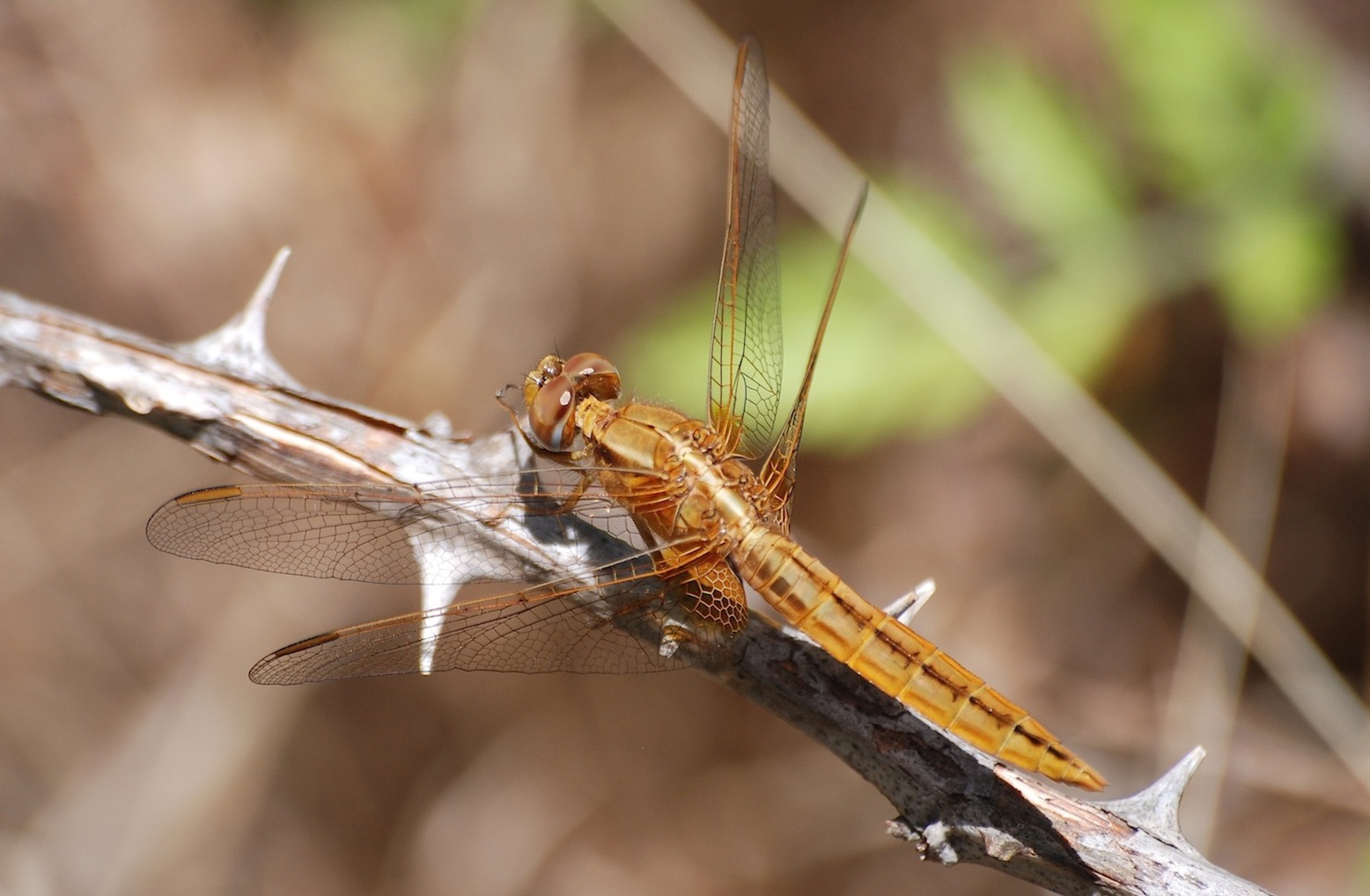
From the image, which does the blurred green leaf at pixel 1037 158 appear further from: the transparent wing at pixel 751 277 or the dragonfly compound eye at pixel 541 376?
the dragonfly compound eye at pixel 541 376

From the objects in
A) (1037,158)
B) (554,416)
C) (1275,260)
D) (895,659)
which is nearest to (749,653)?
(895,659)

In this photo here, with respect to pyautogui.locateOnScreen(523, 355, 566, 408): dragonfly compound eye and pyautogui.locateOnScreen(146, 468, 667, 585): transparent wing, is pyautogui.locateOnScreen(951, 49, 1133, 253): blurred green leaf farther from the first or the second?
pyautogui.locateOnScreen(146, 468, 667, 585): transparent wing

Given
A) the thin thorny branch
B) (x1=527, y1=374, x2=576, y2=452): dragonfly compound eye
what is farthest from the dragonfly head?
the thin thorny branch

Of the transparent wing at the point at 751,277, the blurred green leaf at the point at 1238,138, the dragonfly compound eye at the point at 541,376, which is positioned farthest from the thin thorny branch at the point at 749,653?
the blurred green leaf at the point at 1238,138

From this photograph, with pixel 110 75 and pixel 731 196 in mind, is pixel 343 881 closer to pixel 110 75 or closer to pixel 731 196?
pixel 731 196

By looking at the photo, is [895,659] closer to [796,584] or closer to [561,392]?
[796,584]
